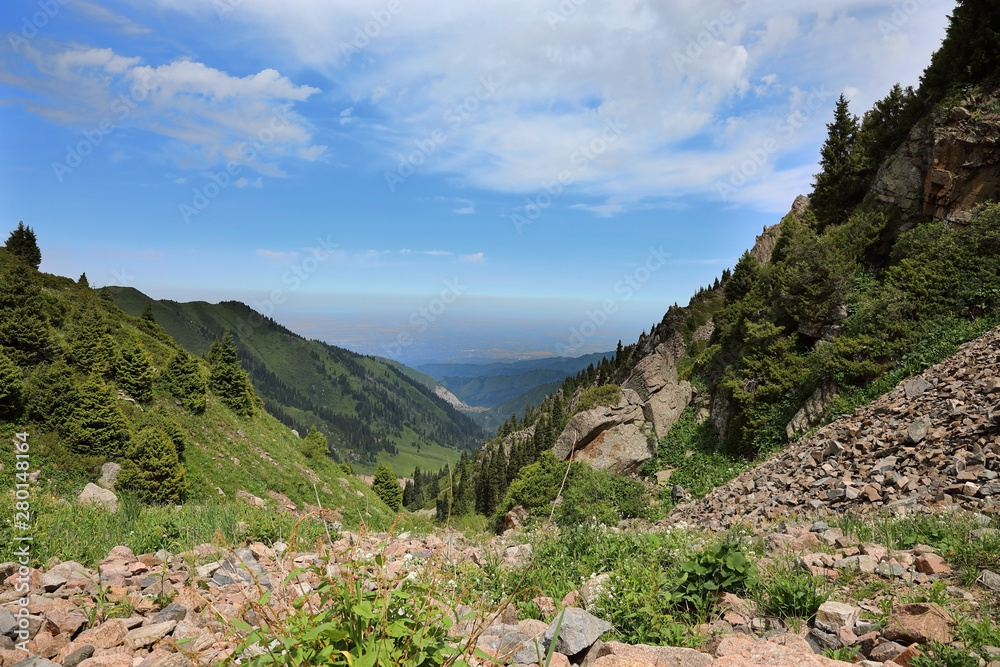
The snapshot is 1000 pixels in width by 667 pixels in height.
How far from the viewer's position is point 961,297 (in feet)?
48.8

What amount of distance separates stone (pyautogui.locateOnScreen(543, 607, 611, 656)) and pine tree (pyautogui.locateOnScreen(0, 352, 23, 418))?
24.1 meters

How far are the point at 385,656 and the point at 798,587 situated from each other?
467cm

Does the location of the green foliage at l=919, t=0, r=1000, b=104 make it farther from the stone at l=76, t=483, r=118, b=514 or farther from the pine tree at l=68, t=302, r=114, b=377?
the pine tree at l=68, t=302, r=114, b=377

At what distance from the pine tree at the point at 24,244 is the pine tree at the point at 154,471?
35.2m

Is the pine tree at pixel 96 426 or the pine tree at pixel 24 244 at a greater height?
the pine tree at pixel 24 244

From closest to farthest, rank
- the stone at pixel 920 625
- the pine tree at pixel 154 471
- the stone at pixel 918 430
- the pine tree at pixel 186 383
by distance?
the stone at pixel 920 625 < the stone at pixel 918 430 < the pine tree at pixel 154 471 < the pine tree at pixel 186 383

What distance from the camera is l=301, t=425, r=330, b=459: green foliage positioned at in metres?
32.8

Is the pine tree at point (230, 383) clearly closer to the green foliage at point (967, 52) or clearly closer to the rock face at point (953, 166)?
the rock face at point (953, 166)

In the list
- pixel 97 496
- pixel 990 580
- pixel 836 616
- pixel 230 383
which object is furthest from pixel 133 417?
pixel 990 580

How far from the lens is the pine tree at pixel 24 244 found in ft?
131

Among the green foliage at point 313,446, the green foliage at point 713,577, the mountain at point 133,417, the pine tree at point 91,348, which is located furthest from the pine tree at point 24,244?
the green foliage at point 713,577

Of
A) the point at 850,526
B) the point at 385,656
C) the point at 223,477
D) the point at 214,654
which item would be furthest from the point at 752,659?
the point at 223,477

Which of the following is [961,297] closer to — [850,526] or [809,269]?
[809,269]

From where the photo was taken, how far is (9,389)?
1769 centimetres
